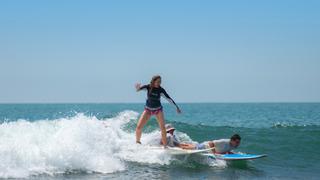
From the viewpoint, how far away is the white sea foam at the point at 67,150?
11.9 m

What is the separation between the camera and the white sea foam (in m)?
11.9

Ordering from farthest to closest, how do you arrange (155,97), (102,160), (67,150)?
(155,97), (102,160), (67,150)

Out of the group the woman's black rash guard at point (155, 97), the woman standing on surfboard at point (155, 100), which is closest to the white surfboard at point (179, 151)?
the woman standing on surfboard at point (155, 100)

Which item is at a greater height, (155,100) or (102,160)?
(155,100)

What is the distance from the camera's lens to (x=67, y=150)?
12680 millimetres

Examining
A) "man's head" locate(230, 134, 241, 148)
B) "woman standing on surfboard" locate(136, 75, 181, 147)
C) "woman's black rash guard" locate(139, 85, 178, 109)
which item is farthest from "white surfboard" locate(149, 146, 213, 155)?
"woman's black rash guard" locate(139, 85, 178, 109)

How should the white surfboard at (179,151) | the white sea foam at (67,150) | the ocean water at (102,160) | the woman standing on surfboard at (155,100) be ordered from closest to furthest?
the white sea foam at (67,150)
the ocean water at (102,160)
the white surfboard at (179,151)
the woman standing on surfboard at (155,100)

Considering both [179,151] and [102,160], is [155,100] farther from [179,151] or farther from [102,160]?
[102,160]

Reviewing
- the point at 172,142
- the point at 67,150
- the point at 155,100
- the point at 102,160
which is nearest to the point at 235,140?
the point at 172,142

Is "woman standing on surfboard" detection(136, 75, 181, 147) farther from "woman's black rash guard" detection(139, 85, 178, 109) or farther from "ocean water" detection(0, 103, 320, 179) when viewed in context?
"ocean water" detection(0, 103, 320, 179)

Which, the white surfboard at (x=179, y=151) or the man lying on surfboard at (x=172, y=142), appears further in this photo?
the man lying on surfboard at (x=172, y=142)

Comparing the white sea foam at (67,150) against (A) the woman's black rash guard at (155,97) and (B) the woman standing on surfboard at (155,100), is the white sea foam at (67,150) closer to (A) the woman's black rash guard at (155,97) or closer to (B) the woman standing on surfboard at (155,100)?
(B) the woman standing on surfboard at (155,100)

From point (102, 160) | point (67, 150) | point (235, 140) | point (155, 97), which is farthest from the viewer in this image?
point (155, 97)

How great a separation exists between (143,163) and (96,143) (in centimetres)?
133
